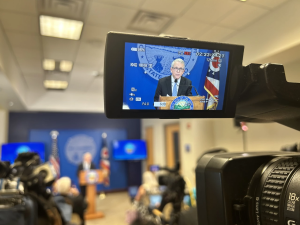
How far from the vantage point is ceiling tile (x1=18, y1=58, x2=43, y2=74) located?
360cm

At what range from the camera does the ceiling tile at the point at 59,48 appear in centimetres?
301

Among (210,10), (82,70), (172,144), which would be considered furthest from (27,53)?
(172,144)

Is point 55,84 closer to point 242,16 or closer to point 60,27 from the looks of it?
point 60,27

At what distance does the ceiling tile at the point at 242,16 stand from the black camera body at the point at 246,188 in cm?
200

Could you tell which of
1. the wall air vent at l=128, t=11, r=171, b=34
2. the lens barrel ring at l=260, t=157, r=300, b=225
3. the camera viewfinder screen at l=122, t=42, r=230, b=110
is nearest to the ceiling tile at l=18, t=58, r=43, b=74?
the wall air vent at l=128, t=11, r=171, b=34

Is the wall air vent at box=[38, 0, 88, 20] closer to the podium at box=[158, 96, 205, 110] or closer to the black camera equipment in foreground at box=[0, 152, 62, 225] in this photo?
the black camera equipment in foreground at box=[0, 152, 62, 225]

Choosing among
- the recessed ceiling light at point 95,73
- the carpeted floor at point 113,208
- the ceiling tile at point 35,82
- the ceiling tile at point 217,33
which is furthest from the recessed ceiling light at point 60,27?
the carpeted floor at point 113,208

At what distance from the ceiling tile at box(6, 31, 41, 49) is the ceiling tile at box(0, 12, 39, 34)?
0.38 feet

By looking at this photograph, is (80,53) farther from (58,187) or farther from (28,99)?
(28,99)

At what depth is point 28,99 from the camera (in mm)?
5629

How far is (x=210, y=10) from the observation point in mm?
2365

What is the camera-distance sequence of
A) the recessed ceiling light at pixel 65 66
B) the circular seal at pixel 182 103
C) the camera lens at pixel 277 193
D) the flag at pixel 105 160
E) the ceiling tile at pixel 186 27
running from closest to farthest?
the camera lens at pixel 277 193 → the circular seal at pixel 182 103 → the ceiling tile at pixel 186 27 → the recessed ceiling light at pixel 65 66 → the flag at pixel 105 160

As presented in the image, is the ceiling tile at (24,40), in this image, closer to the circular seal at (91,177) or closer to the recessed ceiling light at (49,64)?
the recessed ceiling light at (49,64)

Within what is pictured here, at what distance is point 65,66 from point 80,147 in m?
3.28
